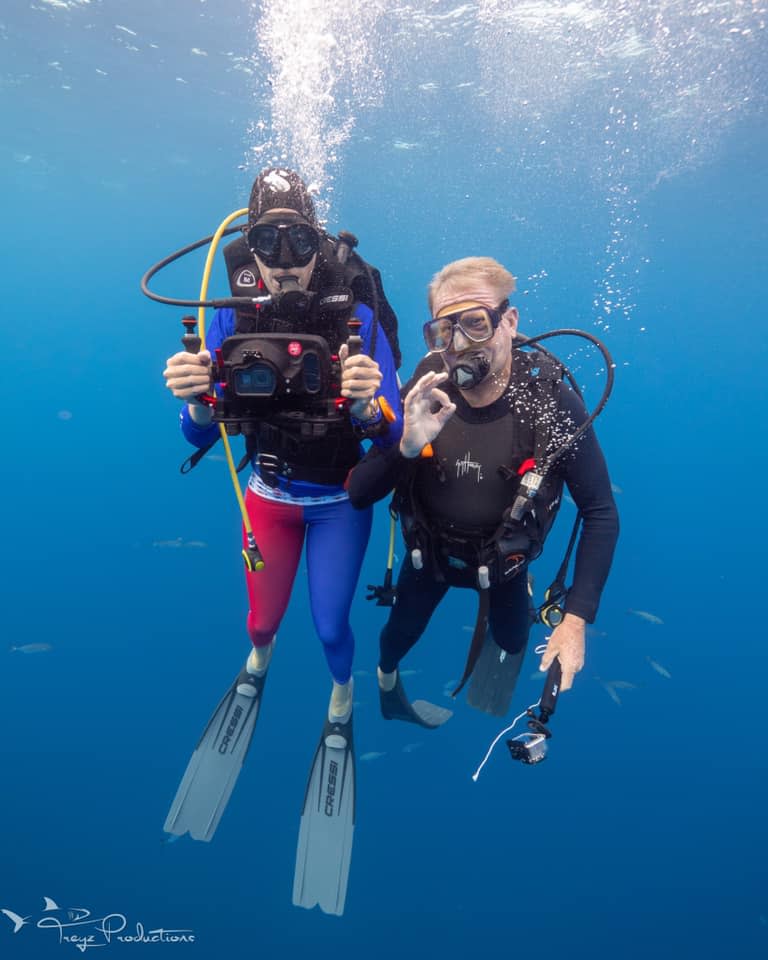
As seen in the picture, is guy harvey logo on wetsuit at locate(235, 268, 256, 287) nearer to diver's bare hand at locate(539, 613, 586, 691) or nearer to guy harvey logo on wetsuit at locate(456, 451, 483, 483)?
guy harvey logo on wetsuit at locate(456, 451, 483, 483)

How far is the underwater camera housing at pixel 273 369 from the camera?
8.74 ft

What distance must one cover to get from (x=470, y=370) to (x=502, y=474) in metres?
0.70

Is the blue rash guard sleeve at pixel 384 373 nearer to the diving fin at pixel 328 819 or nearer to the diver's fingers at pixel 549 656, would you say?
the diver's fingers at pixel 549 656

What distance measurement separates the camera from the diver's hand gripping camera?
2525mm

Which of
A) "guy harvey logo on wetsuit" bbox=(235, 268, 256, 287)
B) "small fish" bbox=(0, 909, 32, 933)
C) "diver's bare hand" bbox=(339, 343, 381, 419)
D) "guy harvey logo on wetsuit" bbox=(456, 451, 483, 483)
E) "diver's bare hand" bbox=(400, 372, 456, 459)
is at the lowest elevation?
"small fish" bbox=(0, 909, 32, 933)

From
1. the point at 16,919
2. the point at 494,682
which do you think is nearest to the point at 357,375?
the point at 494,682

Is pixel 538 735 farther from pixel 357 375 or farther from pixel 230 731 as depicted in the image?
pixel 230 731

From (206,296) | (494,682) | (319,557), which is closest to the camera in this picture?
(206,296)

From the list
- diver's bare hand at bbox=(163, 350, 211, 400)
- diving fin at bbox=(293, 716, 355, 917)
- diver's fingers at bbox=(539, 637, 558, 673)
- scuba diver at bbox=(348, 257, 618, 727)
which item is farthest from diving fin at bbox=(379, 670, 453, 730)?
diver's bare hand at bbox=(163, 350, 211, 400)

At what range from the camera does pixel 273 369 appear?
266 centimetres

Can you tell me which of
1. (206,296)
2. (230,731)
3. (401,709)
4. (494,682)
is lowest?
(230,731)

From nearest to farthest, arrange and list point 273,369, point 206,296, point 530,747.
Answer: point 530,747 < point 273,369 < point 206,296

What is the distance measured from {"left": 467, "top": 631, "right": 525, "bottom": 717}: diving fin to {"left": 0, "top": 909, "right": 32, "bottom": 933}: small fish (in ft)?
26.0

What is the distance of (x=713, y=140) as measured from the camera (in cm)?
1598
